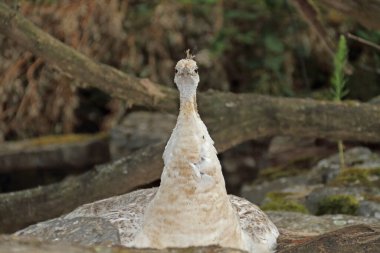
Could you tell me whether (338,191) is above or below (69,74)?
below

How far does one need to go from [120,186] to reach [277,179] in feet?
7.39

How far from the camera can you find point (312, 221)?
18.5 feet

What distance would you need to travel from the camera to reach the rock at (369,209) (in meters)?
5.96

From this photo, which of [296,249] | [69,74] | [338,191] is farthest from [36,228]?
[338,191]

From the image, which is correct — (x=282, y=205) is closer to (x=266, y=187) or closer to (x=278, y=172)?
(x=266, y=187)

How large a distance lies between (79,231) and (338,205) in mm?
2499

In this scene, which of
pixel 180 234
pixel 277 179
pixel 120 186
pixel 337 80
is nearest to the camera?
pixel 180 234

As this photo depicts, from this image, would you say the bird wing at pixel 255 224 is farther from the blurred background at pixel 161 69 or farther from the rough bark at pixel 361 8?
the blurred background at pixel 161 69

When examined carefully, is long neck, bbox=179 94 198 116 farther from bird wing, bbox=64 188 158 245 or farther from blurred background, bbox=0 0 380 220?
blurred background, bbox=0 0 380 220

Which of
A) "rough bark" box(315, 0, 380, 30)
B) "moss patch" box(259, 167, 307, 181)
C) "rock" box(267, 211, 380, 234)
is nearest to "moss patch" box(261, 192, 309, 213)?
"rock" box(267, 211, 380, 234)

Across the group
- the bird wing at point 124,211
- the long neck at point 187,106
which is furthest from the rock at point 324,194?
the long neck at point 187,106

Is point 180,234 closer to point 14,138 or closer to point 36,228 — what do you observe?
point 36,228

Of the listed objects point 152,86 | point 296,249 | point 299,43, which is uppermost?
point 299,43

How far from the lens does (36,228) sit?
4.55m
